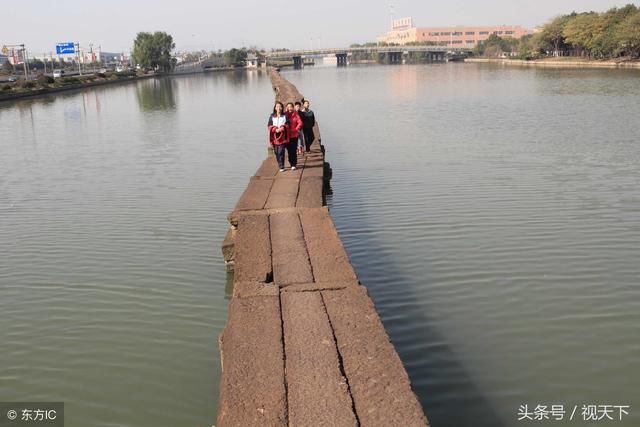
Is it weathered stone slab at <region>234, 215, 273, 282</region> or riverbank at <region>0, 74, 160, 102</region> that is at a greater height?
riverbank at <region>0, 74, 160, 102</region>

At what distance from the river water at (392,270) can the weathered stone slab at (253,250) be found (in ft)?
2.33

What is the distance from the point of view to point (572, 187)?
42.3 ft

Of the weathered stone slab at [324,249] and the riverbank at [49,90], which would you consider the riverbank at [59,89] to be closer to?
the riverbank at [49,90]

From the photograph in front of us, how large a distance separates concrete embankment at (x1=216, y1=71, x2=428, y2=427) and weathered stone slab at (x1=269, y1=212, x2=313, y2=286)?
12mm

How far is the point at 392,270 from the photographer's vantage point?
8.66m

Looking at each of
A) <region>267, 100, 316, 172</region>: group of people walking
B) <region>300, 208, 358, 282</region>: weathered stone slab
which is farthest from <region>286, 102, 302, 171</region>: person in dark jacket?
<region>300, 208, 358, 282</region>: weathered stone slab

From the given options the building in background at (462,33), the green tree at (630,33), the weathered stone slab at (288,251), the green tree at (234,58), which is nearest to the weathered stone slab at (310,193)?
the weathered stone slab at (288,251)

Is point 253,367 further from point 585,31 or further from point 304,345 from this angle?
point 585,31

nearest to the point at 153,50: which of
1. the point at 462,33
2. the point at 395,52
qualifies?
the point at 395,52

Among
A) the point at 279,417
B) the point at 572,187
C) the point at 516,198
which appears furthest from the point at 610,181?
the point at 279,417

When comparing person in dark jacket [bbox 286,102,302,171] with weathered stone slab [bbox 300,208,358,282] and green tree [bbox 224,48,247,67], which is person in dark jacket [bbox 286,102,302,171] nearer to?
weathered stone slab [bbox 300,208,358,282]

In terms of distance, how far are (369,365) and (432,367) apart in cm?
138

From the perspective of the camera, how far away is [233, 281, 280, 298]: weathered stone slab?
6.28m

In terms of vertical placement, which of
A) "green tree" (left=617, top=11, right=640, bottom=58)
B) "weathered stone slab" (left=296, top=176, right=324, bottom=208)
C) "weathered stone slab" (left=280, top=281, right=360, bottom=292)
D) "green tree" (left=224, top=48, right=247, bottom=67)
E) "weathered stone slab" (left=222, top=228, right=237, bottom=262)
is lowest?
"weathered stone slab" (left=222, top=228, right=237, bottom=262)
